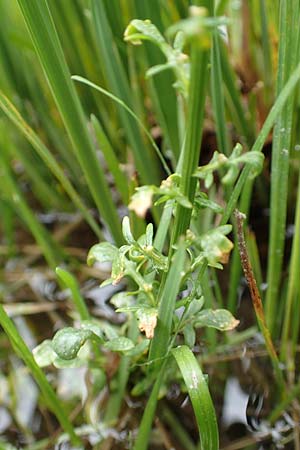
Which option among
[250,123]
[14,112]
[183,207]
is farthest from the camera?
[250,123]

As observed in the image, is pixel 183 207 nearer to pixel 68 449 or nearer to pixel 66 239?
pixel 68 449

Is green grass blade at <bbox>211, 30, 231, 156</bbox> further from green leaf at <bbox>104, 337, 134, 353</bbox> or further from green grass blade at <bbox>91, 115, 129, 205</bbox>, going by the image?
green leaf at <bbox>104, 337, 134, 353</bbox>

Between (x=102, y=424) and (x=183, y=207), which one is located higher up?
(x=183, y=207)

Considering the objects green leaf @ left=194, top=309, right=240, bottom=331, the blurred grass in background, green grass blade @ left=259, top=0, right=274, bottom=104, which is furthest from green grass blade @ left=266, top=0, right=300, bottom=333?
green grass blade @ left=259, top=0, right=274, bottom=104

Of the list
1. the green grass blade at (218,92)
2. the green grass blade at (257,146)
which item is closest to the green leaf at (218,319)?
the green grass blade at (257,146)

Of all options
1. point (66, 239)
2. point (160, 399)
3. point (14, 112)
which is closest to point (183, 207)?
point (14, 112)

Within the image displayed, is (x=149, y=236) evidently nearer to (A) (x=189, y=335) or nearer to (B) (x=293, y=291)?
(A) (x=189, y=335)
